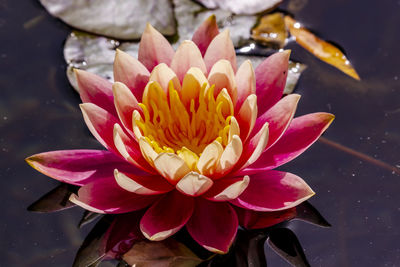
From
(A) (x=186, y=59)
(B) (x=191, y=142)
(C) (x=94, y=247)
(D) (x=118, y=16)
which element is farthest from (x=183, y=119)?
(D) (x=118, y=16)

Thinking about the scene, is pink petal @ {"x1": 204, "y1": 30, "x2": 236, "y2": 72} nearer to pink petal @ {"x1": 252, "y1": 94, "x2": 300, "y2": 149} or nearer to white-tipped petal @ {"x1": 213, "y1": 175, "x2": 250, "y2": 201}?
pink petal @ {"x1": 252, "y1": 94, "x2": 300, "y2": 149}

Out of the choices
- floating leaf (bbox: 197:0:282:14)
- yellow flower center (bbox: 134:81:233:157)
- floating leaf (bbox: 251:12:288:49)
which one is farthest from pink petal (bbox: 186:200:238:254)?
floating leaf (bbox: 197:0:282:14)

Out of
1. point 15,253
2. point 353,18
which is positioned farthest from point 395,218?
point 15,253

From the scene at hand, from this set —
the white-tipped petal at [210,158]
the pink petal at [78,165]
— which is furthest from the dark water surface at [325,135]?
the white-tipped petal at [210,158]

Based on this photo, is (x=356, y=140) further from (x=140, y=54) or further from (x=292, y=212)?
(x=140, y=54)

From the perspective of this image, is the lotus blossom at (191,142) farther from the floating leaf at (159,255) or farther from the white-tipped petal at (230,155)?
the floating leaf at (159,255)
